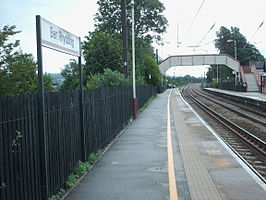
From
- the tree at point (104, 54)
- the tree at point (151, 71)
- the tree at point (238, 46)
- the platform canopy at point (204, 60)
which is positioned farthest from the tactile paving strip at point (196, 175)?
the tree at point (238, 46)

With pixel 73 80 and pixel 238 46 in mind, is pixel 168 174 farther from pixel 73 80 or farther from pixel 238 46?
pixel 238 46

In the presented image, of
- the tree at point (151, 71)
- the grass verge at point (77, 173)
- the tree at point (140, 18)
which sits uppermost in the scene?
the tree at point (140, 18)

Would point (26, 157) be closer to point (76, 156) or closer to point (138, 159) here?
point (76, 156)

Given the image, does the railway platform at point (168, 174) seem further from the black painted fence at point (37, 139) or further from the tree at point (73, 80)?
the tree at point (73, 80)

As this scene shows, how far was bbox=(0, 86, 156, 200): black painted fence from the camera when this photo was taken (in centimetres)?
457

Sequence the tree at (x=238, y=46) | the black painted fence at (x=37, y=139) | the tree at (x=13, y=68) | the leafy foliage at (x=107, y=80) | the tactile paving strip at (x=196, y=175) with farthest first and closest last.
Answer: the tree at (x=238, y=46)
the tree at (x=13, y=68)
the leafy foliage at (x=107, y=80)
the tactile paving strip at (x=196, y=175)
the black painted fence at (x=37, y=139)

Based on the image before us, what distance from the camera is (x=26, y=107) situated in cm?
521

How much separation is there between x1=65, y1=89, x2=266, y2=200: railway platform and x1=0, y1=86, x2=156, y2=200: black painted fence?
577mm

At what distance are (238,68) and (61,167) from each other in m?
60.7

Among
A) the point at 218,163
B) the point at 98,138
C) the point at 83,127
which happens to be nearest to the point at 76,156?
the point at 83,127

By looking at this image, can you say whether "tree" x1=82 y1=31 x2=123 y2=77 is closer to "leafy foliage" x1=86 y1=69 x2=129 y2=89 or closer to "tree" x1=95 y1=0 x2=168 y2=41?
"leafy foliage" x1=86 y1=69 x2=129 y2=89

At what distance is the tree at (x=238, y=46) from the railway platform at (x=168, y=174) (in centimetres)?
9332

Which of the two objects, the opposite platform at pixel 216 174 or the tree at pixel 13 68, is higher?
the tree at pixel 13 68

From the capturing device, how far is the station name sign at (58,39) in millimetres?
6027
